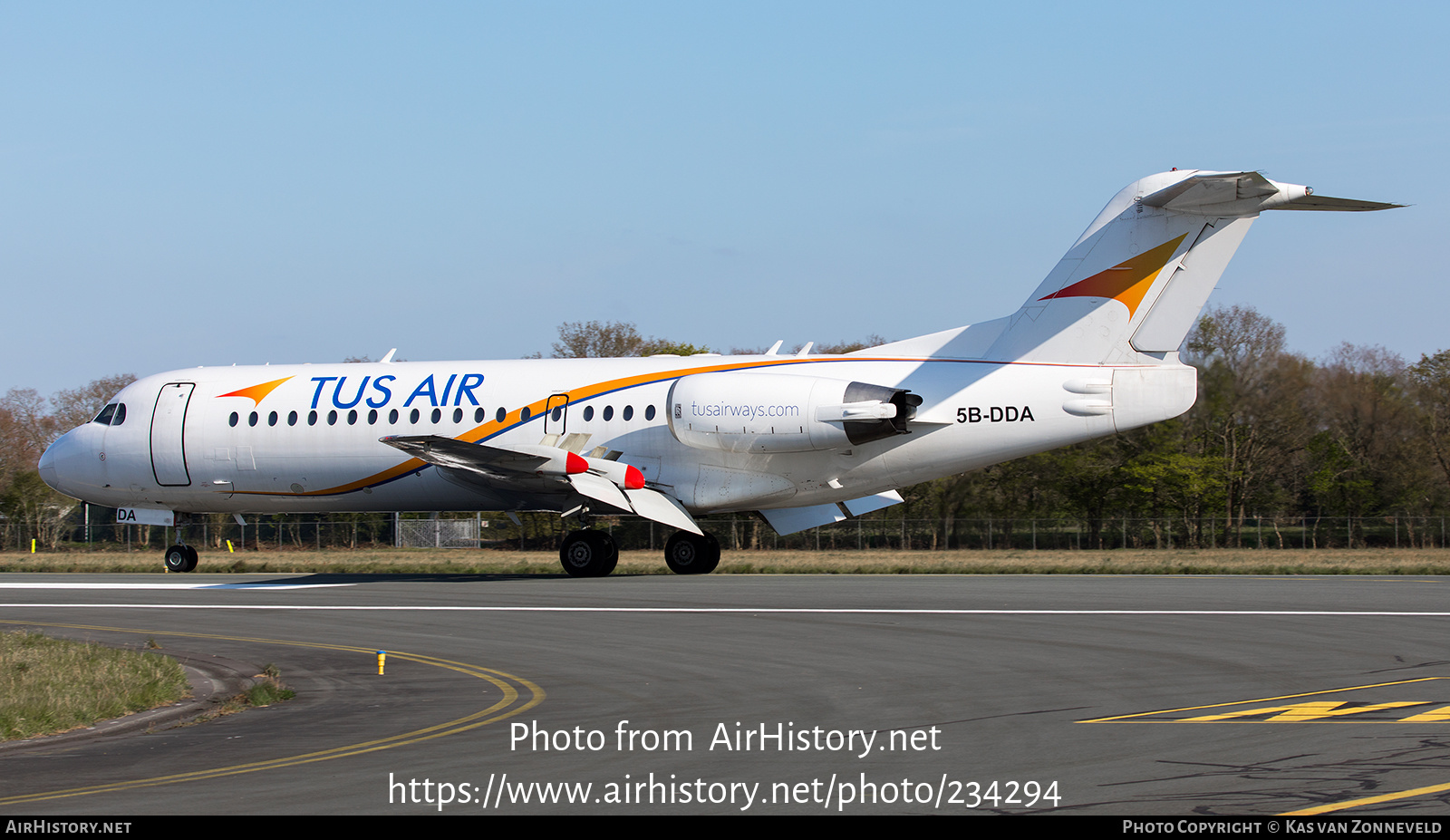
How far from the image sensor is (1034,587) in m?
20.8

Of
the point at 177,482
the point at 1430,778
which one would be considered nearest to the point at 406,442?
the point at 177,482

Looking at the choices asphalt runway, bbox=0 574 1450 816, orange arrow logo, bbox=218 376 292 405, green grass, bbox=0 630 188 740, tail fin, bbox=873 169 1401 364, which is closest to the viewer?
asphalt runway, bbox=0 574 1450 816

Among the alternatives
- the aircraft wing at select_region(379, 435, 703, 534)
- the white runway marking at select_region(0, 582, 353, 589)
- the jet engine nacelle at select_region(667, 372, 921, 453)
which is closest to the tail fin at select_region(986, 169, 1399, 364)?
the jet engine nacelle at select_region(667, 372, 921, 453)

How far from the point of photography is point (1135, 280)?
73.9ft

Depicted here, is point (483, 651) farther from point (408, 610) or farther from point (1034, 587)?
point (1034, 587)

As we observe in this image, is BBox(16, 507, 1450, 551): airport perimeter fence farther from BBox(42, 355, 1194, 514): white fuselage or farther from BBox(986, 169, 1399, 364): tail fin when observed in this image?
BBox(986, 169, 1399, 364): tail fin

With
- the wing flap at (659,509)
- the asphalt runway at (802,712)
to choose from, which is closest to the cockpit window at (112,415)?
the asphalt runway at (802,712)

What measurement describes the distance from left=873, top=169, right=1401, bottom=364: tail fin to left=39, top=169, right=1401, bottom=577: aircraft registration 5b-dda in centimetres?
3

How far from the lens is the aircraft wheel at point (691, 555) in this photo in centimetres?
2612

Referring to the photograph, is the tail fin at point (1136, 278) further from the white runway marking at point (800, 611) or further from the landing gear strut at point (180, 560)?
the landing gear strut at point (180, 560)

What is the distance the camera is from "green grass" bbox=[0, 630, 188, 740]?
9391 millimetres

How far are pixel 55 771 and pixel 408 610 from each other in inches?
416

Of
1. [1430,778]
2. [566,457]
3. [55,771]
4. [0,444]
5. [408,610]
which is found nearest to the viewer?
[1430,778]

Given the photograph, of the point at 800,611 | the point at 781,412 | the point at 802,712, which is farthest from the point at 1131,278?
the point at 802,712
